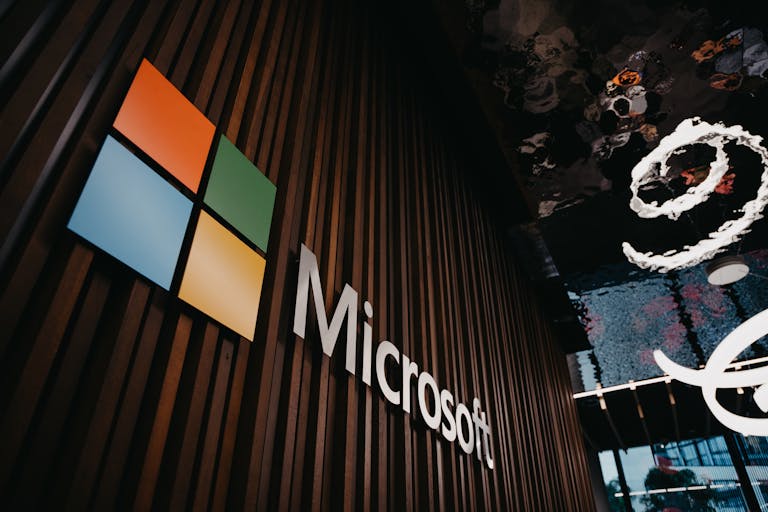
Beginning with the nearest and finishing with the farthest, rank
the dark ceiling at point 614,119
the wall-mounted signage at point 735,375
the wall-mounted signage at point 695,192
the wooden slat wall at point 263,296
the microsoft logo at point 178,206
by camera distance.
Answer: the wooden slat wall at point 263,296 < the microsoft logo at point 178,206 < the dark ceiling at point 614,119 < the wall-mounted signage at point 695,192 < the wall-mounted signage at point 735,375

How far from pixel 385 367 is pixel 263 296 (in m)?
0.81

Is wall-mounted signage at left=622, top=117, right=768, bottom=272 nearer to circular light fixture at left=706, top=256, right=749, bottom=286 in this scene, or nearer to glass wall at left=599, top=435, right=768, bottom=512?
circular light fixture at left=706, top=256, right=749, bottom=286

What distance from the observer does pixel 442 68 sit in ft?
13.1

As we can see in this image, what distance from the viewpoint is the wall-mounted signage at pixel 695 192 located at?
446cm

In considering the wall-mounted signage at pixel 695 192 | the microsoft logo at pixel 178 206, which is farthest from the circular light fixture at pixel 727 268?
the microsoft logo at pixel 178 206

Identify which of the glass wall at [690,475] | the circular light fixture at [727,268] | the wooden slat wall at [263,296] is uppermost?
the circular light fixture at [727,268]

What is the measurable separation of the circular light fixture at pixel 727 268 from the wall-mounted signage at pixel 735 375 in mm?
471

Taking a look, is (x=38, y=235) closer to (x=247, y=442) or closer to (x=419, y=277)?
(x=247, y=442)

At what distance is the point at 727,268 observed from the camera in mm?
5430

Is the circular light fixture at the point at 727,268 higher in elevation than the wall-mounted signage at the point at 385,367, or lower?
higher

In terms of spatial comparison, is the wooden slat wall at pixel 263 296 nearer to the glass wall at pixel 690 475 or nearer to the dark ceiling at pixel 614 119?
the dark ceiling at pixel 614 119

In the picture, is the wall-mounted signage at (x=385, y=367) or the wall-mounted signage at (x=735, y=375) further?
the wall-mounted signage at (x=735, y=375)

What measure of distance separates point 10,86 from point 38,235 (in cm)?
32

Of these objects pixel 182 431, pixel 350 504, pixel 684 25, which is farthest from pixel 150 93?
pixel 684 25
